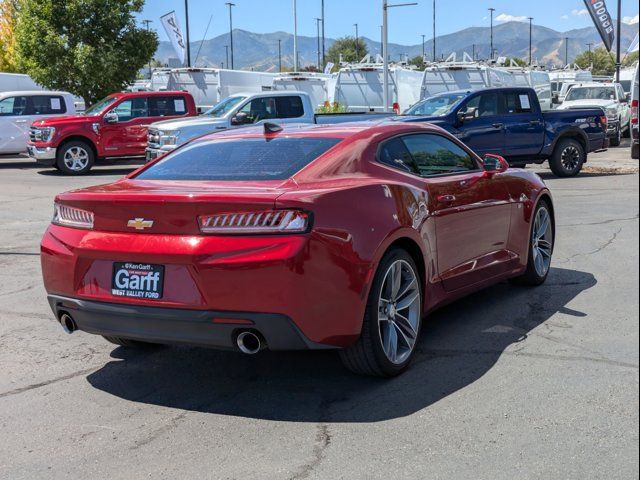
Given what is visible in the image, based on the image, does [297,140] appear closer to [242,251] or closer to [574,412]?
[242,251]

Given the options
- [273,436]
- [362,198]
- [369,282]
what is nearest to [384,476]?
[273,436]

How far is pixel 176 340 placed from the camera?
13.8 ft

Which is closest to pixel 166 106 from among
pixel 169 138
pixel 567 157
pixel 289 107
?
pixel 169 138

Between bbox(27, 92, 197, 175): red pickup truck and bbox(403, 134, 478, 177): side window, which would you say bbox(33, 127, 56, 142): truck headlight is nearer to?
bbox(27, 92, 197, 175): red pickup truck

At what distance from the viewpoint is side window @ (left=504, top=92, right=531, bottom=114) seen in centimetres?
1666

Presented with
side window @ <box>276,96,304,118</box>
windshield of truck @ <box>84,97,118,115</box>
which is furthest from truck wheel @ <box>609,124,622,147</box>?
windshield of truck @ <box>84,97,118,115</box>

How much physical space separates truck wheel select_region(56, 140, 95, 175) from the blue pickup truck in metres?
8.05

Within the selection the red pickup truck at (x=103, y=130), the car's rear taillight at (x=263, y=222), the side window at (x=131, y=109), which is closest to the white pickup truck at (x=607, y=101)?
the red pickup truck at (x=103, y=130)

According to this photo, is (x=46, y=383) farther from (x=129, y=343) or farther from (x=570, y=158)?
(x=570, y=158)

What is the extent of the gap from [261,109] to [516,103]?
5.85 m

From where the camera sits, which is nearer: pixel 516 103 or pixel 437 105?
pixel 516 103

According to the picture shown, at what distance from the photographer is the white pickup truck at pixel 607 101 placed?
27234mm

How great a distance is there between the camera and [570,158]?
1736cm

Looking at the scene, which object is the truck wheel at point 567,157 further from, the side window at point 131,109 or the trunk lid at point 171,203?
the trunk lid at point 171,203
